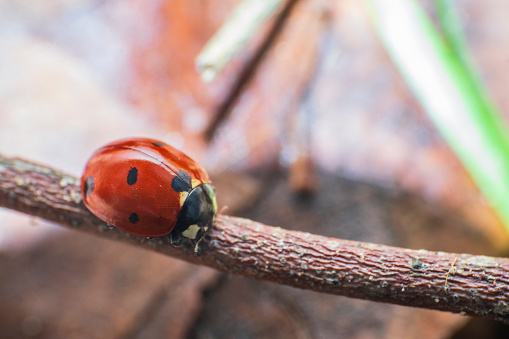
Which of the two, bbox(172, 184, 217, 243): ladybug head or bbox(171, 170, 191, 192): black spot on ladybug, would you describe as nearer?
bbox(172, 184, 217, 243): ladybug head

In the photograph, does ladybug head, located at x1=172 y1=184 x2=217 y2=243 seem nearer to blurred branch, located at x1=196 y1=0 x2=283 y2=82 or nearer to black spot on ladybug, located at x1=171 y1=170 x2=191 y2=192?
black spot on ladybug, located at x1=171 y1=170 x2=191 y2=192

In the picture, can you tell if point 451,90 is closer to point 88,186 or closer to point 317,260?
point 317,260

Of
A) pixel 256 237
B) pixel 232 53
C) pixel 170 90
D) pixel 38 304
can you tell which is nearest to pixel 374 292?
pixel 256 237

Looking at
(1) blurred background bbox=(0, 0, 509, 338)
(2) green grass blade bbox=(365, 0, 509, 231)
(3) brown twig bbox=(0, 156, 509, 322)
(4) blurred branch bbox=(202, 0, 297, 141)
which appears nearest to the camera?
(3) brown twig bbox=(0, 156, 509, 322)

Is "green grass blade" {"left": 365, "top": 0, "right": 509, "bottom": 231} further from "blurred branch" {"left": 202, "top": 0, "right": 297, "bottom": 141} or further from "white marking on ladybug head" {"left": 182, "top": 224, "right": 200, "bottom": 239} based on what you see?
"white marking on ladybug head" {"left": 182, "top": 224, "right": 200, "bottom": 239}

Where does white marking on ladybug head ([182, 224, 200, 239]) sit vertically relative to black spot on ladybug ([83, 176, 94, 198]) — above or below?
below

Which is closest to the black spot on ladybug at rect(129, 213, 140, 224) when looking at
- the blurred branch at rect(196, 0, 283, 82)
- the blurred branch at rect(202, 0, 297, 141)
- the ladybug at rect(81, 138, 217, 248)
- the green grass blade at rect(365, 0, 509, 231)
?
the ladybug at rect(81, 138, 217, 248)

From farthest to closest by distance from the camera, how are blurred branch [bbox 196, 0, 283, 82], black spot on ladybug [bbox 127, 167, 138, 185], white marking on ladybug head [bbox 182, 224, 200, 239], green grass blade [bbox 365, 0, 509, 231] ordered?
green grass blade [bbox 365, 0, 509, 231], blurred branch [bbox 196, 0, 283, 82], black spot on ladybug [bbox 127, 167, 138, 185], white marking on ladybug head [bbox 182, 224, 200, 239]
